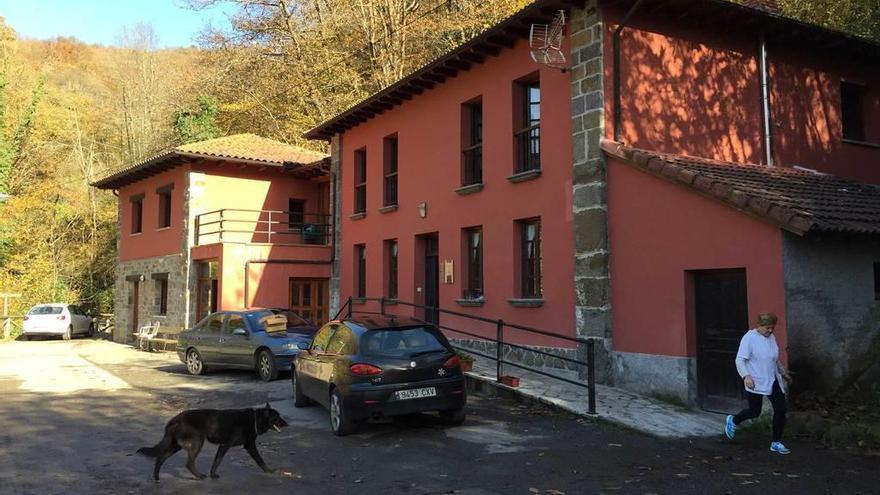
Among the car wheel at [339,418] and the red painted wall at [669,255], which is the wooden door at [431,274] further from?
the car wheel at [339,418]

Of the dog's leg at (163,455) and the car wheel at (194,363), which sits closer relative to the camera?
the dog's leg at (163,455)

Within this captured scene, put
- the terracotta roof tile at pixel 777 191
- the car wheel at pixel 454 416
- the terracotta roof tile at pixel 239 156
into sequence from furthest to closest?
1. the terracotta roof tile at pixel 239 156
2. the car wheel at pixel 454 416
3. the terracotta roof tile at pixel 777 191

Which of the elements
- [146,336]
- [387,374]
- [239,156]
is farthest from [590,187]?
[146,336]

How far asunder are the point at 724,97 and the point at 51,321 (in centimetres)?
2576

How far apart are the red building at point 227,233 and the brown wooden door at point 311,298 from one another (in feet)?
0.10

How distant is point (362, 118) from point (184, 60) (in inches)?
899

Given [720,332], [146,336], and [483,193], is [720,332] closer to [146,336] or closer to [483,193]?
[483,193]

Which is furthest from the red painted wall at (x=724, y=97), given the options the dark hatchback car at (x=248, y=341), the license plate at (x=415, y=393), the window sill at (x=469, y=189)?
the dark hatchback car at (x=248, y=341)

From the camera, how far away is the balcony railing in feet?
72.7

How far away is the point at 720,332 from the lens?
9516 millimetres

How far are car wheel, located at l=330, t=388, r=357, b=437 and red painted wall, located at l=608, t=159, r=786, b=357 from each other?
4724 millimetres

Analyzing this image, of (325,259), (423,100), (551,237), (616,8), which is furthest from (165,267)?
(616,8)

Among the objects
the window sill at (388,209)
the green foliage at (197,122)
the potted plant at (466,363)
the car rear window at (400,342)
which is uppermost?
the green foliage at (197,122)

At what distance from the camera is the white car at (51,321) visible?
27141mm
